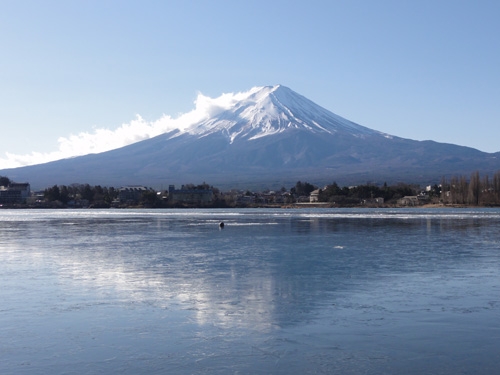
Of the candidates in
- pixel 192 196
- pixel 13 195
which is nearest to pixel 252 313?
pixel 192 196

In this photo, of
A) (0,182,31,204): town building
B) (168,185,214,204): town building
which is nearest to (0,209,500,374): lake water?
(168,185,214,204): town building

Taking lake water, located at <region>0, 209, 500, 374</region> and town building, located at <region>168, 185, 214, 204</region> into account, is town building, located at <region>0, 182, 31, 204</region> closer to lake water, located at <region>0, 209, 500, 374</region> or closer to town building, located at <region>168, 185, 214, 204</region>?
town building, located at <region>168, 185, 214, 204</region>

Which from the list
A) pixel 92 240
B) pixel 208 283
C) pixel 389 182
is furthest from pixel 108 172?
pixel 208 283

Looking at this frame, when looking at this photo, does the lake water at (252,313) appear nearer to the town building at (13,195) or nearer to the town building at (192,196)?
the town building at (192,196)

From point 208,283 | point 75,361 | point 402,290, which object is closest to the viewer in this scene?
point 75,361

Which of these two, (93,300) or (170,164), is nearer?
(93,300)

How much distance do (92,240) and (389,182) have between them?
133414 millimetres

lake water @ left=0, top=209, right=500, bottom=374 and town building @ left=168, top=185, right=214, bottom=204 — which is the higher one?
town building @ left=168, top=185, right=214, bottom=204

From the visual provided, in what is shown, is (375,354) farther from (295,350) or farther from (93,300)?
(93,300)

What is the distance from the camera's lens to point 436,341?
297 inches

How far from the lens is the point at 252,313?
903 cm

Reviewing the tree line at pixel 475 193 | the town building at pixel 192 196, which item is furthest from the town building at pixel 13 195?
the tree line at pixel 475 193

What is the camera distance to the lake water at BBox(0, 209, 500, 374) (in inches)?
269

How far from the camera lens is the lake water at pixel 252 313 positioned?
6832 mm
